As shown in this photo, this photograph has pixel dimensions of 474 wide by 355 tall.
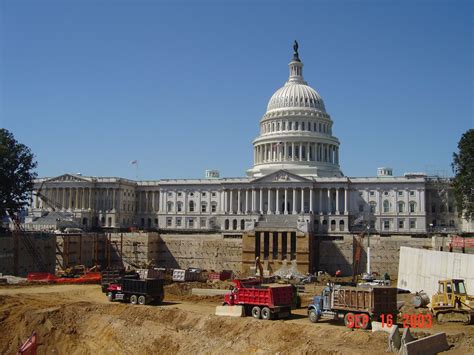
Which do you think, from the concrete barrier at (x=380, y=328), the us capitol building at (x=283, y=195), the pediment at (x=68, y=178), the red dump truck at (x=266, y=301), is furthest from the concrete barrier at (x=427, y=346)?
the pediment at (x=68, y=178)

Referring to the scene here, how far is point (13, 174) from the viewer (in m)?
93.2

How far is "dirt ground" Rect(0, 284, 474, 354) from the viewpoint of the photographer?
34.8 meters

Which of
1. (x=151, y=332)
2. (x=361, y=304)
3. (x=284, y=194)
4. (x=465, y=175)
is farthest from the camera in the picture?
(x=284, y=194)

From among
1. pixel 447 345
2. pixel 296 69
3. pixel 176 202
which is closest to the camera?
pixel 447 345

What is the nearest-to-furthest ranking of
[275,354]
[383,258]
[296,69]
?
1. [275,354]
2. [383,258]
3. [296,69]

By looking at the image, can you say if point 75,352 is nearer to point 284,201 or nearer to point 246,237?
point 246,237

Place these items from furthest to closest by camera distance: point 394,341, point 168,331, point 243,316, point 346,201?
point 346,201 < point 243,316 < point 168,331 < point 394,341

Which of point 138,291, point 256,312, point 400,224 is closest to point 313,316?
point 256,312

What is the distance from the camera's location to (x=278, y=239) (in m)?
98.6

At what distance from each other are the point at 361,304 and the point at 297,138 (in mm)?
102596

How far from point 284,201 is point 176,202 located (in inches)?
1148

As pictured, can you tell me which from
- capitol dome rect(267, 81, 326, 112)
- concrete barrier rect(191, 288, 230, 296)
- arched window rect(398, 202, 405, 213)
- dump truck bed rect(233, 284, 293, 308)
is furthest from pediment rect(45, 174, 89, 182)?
dump truck bed rect(233, 284, 293, 308)

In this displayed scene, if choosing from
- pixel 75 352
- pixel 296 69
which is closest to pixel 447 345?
pixel 75 352

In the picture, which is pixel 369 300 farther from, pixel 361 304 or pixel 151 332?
pixel 151 332
